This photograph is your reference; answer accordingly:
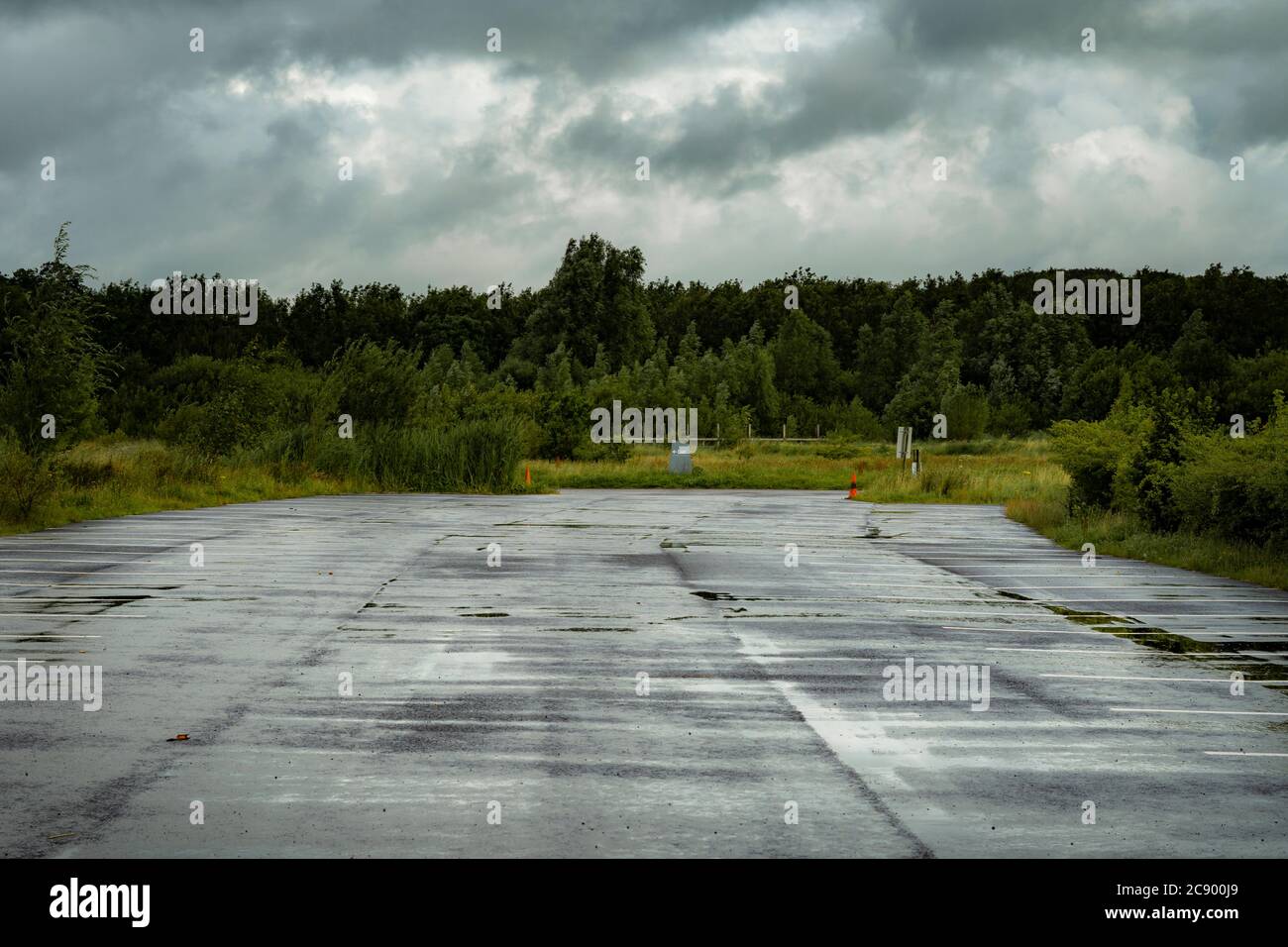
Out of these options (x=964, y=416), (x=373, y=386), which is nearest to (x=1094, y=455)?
(x=373, y=386)

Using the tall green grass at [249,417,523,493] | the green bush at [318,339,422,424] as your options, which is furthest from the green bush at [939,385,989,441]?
the tall green grass at [249,417,523,493]

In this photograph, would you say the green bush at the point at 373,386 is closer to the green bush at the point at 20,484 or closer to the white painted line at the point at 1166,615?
the green bush at the point at 20,484

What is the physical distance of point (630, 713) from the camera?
911 centimetres

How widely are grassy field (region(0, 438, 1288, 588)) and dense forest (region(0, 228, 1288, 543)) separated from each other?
249 cm

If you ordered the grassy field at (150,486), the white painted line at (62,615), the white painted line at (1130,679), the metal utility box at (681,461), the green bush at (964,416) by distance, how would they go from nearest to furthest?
the white painted line at (1130,679) < the white painted line at (62,615) < the grassy field at (150,486) < the metal utility box at (681,461) < the green bush at (964,416)

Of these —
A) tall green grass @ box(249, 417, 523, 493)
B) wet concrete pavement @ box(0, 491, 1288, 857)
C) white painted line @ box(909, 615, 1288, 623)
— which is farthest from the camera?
tall green grass @ box(249, 417, 523, 493)

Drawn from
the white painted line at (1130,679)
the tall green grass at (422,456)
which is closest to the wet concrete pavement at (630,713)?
the white painted line at (1130,679)

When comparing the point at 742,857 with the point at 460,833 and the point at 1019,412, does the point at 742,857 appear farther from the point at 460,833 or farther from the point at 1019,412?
the point at 1019,412

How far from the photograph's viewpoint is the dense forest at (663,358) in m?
49.1

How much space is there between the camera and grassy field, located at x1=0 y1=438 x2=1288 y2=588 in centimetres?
2333

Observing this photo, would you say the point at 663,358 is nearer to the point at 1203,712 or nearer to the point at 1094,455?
the point at 1094,455

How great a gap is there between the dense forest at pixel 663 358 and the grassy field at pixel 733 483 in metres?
2.49

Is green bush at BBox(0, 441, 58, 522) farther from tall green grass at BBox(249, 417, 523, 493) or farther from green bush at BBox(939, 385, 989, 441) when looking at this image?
green bush at BBox(939, 385, 989, 441)
